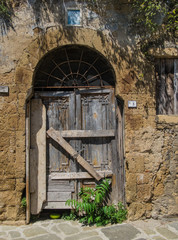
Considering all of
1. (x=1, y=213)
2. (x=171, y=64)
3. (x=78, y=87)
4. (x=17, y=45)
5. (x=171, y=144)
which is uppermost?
(x=17, y=45)

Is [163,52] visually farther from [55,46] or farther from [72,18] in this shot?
[55,46]

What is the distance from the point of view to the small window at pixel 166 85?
161 inches

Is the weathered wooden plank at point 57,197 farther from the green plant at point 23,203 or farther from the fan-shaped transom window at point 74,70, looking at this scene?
the fan-shaped transom window at point 74,70

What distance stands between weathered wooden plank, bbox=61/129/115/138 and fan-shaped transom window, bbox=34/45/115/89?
0.86 meters

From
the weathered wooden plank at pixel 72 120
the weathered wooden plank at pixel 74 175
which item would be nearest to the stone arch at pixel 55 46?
the weathered wooden plank at pixel 72 120

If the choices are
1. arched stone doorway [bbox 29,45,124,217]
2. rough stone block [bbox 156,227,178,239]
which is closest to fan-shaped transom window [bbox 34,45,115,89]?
arched stone doorway [bbox 29,45,124,217]

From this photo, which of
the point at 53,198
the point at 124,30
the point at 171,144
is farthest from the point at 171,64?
the point at 53,198

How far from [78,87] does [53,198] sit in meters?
2.12

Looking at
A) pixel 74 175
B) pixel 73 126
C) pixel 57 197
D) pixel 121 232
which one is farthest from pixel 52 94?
pixel 121 232

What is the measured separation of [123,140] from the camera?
3967mm

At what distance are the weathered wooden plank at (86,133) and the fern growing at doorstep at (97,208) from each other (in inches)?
33.4

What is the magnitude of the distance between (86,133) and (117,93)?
36.7 inches

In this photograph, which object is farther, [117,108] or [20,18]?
[117,108]

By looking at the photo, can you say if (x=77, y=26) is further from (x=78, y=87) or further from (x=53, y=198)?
(x=53, y=198)
